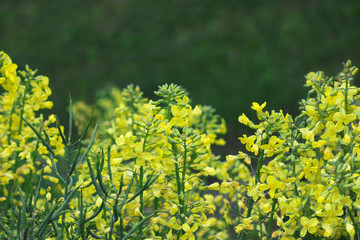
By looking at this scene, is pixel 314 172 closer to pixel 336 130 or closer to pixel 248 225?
pixel 336 130

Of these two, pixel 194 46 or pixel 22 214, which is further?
pixel 194 46

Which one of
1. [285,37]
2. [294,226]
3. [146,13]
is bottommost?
[294,226]

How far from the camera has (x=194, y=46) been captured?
8742mm

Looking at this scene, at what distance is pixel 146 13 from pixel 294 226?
28.8ft

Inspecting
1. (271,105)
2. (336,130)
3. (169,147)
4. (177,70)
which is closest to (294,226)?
(336,130)

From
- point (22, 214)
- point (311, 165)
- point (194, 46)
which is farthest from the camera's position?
point (194, 46)

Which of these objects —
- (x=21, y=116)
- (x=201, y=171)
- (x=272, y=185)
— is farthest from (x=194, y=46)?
(x=272, y=185)

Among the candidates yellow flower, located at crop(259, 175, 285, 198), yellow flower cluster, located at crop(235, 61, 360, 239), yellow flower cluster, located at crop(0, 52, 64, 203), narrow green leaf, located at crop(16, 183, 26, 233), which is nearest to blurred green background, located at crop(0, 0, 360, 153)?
yellow flower cluster, located at crop(0, 52, 64, 203)

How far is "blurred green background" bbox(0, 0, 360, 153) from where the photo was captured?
23.6ft

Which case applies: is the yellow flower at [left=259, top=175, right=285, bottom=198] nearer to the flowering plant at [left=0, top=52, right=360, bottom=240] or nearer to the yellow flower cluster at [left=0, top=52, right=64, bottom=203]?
the flowering plant at [left=0, top=52, right=360, bottom=240]

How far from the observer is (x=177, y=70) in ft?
Result: 26.2

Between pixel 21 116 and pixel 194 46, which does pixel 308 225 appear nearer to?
pixel 21 116

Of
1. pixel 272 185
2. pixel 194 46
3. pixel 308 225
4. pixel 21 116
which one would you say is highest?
pixel 194 46

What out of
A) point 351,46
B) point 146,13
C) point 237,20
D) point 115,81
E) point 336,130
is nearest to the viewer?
point 336,130
